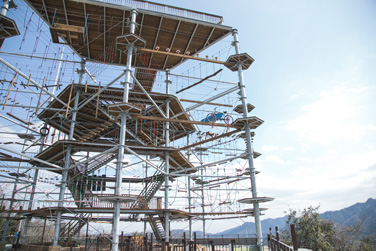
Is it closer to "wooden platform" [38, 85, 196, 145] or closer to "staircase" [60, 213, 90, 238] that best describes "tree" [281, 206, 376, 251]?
"wooden platform" [38, 85, 196, 145]

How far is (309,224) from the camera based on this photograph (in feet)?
116

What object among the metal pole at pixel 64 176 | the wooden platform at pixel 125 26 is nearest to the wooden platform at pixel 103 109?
the metal pole at pixel 64 176

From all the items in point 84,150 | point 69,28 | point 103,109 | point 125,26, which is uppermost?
point 125,26

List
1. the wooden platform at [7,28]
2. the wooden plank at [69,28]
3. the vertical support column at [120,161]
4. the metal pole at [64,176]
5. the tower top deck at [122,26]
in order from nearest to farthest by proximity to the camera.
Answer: the wooden platform at [7,28] < the vertical support column at [120,161] < the wooden plank at [69,28] < the metal pole at [64,176] < the tower top deck at [122,26]

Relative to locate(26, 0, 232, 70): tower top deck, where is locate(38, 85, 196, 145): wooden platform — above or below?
below

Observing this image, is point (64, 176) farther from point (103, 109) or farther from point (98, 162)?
point (103, 109)

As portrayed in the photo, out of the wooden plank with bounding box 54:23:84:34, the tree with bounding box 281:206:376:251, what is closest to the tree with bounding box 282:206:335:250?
the tree with bounding box 281:206:376:251

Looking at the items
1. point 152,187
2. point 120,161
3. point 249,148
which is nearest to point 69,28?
point 120,161

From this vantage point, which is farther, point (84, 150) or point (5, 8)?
point (84, 150)

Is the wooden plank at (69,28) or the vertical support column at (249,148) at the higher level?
the wooden plank at (69,28)

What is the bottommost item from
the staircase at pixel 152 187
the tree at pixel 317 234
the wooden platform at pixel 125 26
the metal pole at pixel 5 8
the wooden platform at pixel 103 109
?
the tree at pixel 317 234

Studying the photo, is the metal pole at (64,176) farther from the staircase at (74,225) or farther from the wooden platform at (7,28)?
the wooden platform at (7,28)

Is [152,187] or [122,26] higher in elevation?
[122,26]

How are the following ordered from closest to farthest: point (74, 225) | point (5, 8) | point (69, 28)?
point (5, 8)
point (69, 28)
point (74, 225)
